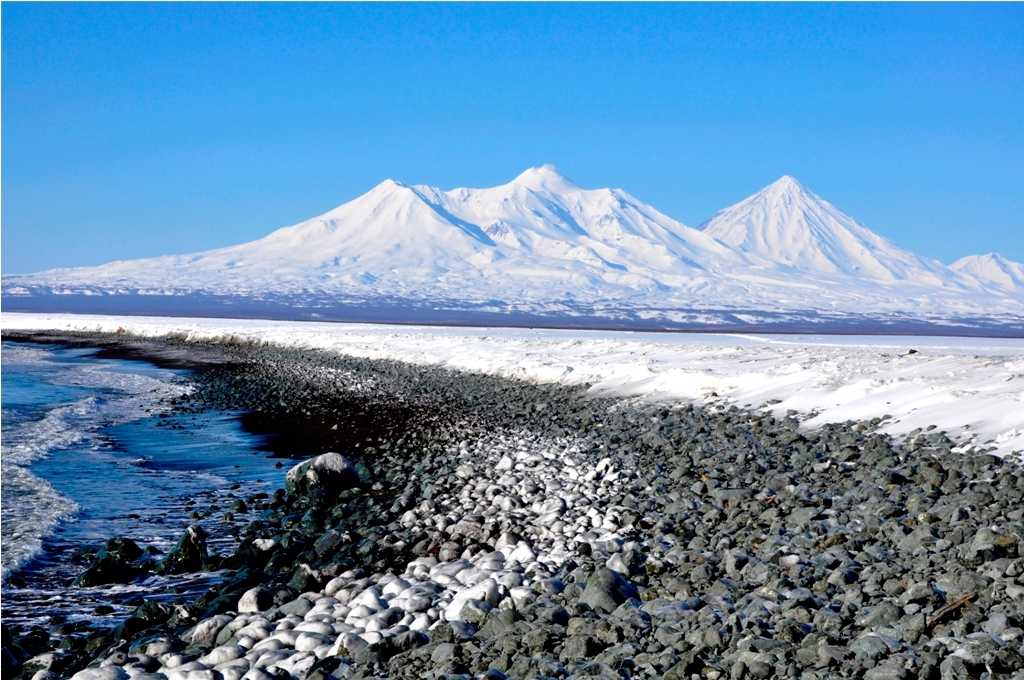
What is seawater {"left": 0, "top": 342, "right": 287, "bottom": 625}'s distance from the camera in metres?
8.38

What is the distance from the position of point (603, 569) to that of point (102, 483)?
9166 millimetres

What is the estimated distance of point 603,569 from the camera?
272 inches

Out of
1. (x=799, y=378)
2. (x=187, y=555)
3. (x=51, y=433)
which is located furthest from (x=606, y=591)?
(x=51, y=433)

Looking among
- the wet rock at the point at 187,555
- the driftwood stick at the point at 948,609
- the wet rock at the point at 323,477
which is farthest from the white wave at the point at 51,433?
the driftwood stick at the point at 948,609

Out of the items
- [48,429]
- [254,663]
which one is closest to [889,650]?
[254,663]

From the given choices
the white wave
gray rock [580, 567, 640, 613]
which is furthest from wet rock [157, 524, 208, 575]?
gray rock [580, 567, 640, 613]

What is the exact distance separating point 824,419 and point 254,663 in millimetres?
10034

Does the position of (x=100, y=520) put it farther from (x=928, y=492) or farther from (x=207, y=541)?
(x=928, y=492)

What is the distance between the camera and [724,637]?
18.3 feet

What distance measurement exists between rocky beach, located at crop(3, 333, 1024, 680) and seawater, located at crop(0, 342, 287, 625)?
32 centimetres

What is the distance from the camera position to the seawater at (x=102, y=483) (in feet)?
27.5

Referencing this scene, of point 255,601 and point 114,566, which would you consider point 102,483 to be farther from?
point 255,601

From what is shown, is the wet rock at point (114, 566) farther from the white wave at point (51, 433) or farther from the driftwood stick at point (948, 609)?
the driftwood stick at point (948, 609)

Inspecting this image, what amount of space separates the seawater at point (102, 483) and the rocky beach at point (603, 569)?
32cm
